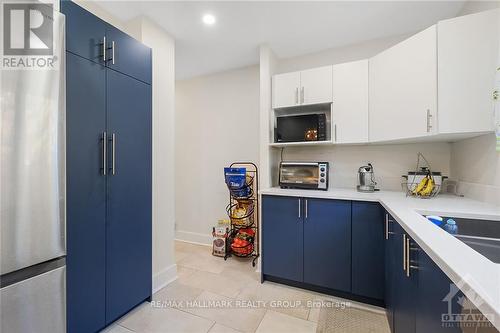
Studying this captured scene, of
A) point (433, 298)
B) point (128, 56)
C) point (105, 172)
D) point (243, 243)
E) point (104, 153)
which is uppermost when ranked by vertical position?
point (128, 56)

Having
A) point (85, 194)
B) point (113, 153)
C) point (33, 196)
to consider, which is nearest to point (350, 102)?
point (113, 153)

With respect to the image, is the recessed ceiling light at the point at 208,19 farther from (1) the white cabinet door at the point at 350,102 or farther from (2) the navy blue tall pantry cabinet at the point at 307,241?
(2) the navy blue tall pantry cabinet at the point at 307,241

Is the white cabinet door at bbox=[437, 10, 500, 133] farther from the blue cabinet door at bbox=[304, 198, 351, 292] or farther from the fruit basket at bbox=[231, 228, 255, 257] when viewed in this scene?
the fruit basket at bbox=[231, 228, 255, 257]

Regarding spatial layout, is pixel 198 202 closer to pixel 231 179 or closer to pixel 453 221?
pixel 231 179

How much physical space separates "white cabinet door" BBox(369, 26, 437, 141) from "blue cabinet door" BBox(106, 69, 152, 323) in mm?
2112

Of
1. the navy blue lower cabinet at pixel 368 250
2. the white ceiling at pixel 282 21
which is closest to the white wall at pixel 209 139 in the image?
the white ceiling at pixel 282 21

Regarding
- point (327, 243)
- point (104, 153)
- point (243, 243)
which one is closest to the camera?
point (104, 153)

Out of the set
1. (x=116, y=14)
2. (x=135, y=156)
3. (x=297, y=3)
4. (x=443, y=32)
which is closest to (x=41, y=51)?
(x=135, y=156)

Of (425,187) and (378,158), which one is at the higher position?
(378,158)

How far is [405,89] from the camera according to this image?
5.98 feet

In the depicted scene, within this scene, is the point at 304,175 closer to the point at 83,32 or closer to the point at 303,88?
the point at 303,88

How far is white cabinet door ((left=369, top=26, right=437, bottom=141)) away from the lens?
5.39 feet

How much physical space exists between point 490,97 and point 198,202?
3290 millimetres

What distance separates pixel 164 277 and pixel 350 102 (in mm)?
2612
